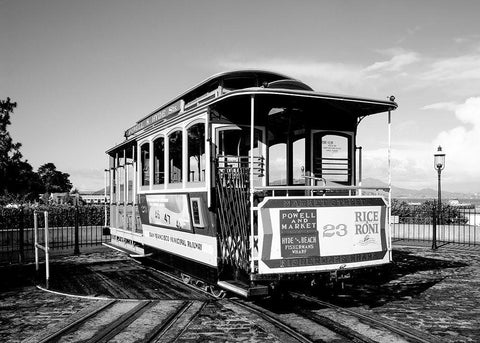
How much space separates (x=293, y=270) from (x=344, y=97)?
9.84 feet

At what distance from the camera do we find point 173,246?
9.39 metres

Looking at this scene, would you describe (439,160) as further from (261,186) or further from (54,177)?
(54,177)

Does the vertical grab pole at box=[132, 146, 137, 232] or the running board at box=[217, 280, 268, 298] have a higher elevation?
the vertical grab pole at box=[132, 146, 137, 232]

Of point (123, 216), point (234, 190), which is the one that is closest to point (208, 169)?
point (234, 190)

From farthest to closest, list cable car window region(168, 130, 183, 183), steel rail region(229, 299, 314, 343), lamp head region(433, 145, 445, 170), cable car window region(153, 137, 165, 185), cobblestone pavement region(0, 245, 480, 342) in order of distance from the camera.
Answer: lamp head region(433, 145, 445, 170) → cable car window region(153, 137, 165, 185) → cable car window region(168, 130, 183, 183) → cobblestone pavement region(0, 245, 480, 342) → steel rail region(229, 299, 314, 343)

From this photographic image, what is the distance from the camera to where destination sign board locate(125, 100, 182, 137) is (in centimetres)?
1010

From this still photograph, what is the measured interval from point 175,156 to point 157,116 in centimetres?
246

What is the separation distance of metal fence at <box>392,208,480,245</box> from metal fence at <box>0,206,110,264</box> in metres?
12.8

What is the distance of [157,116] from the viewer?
445 inches

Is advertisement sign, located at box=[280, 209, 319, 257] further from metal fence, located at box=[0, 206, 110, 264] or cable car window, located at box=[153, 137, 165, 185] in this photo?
metal fence, located at box=[0, 206, 110, 264]

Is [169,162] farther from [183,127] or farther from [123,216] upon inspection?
[123,216]

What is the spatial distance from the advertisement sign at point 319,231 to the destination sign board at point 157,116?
4.19 m

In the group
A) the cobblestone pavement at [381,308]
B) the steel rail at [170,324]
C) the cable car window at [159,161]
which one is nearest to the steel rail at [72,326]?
the cobblestone pavement at [381,308]

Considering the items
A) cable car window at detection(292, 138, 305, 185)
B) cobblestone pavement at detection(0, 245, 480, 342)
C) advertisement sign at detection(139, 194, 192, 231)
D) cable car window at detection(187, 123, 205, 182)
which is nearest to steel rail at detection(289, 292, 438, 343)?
cobblestone pavement at detection(0, 245, 480, 342)
